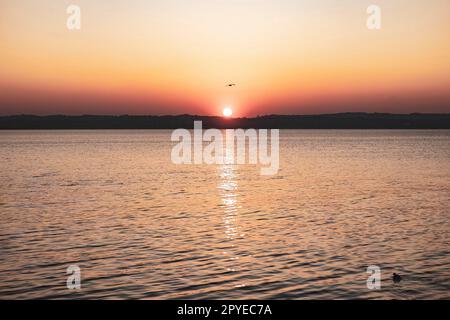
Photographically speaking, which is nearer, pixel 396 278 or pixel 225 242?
pixel 396 278

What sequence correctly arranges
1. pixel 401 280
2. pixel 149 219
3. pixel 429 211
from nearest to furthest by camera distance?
pixel 401 280 < pixel 149 219 < pixel 429 211

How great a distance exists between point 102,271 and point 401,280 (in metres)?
12.2

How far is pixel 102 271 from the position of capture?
21875mm

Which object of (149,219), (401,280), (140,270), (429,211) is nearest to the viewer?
(401,280)

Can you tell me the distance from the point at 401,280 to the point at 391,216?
53.4 feet

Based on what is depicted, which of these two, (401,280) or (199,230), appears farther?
(199,230)

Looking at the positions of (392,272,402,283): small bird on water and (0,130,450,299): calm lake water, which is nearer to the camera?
(0,130,450,299): calm lake water

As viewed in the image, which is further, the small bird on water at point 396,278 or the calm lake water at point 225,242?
the small bird on water at point 396,278
